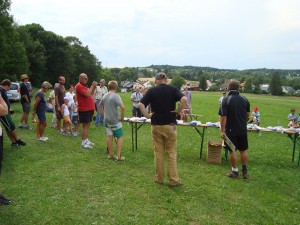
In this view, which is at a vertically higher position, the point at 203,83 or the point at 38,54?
the point at 38,54

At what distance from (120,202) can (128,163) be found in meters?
2.38

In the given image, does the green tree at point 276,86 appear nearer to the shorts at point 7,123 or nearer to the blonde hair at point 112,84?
the blonde hair at point 112,84

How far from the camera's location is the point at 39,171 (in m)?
6.30

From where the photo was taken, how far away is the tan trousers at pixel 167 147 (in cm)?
582

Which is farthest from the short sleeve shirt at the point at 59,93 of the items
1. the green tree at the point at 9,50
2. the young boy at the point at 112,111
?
the green tree at the point at 9,50

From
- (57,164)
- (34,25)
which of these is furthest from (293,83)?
(57,164)

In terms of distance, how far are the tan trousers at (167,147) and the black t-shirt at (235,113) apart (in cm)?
143

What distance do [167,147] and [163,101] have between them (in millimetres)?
924

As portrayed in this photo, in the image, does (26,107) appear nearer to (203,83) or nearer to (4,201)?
(4,201)

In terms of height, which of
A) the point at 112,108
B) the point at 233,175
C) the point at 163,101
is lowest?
the point at 233,175

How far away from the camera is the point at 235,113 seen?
6.52 m

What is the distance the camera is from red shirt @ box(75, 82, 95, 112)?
26.9 feet

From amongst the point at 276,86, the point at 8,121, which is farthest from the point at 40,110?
the point at 276,86

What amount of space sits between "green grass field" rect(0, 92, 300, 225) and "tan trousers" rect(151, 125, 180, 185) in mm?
230
